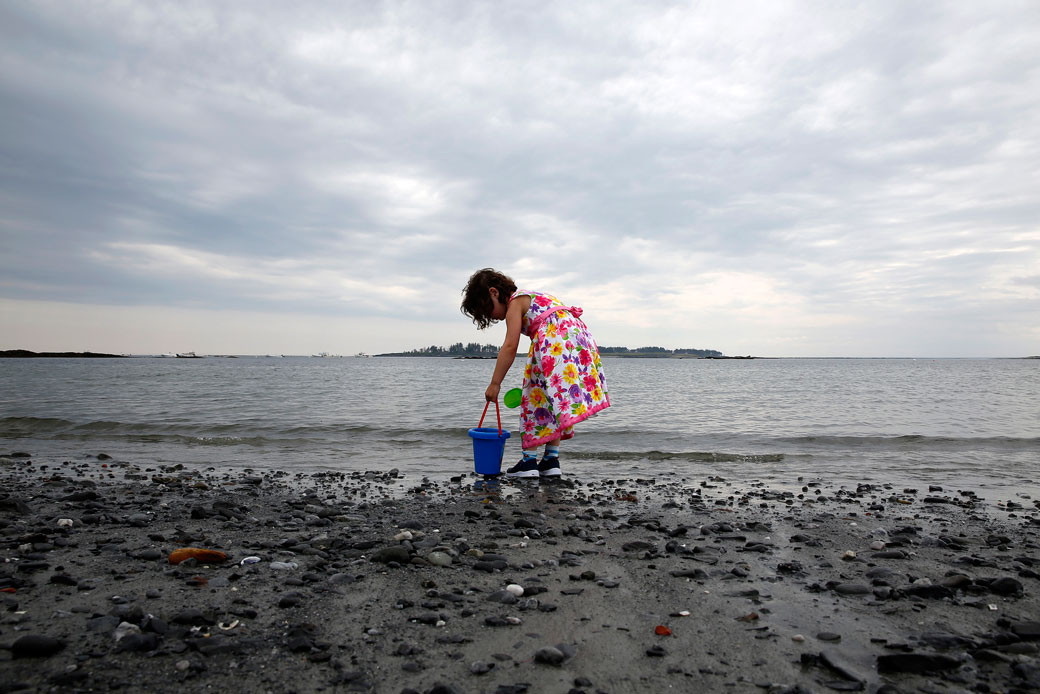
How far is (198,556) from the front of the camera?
13.3 feet

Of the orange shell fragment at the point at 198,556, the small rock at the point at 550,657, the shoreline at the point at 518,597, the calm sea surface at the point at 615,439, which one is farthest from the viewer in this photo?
the calm sea surface at the point at 615,439

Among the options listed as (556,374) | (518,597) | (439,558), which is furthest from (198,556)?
(556,374)

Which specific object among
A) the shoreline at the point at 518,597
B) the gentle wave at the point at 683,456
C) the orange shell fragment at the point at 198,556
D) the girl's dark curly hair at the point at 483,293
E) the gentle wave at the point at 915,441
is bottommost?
the gentle wave at the point at 683,456

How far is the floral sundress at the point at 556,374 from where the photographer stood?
294 inches

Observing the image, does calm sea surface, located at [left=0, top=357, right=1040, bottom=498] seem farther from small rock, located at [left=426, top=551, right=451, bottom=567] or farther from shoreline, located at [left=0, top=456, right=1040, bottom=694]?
small rock, located at [left=426, top=551, right=451, bottom=567]

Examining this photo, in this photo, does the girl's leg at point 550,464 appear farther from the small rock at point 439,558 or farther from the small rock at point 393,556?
the small rock at point 393,556

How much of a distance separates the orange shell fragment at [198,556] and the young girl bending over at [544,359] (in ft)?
12.6

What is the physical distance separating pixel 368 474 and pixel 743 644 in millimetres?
6417

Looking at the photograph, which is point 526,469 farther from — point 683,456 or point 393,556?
point 393,556

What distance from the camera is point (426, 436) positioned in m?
13.0

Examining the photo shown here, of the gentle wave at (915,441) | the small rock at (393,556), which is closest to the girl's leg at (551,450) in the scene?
the small rock at (393,556)

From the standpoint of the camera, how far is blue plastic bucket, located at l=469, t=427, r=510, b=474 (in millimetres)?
7595

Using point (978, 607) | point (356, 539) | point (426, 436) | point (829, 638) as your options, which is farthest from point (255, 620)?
point (426, 436)

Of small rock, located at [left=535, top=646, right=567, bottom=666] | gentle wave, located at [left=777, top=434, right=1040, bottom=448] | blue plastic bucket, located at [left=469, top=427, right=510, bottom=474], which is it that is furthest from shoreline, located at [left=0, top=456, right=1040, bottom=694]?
gentle wave, located at [left=777, top=434, right=1040, bottom=448]
